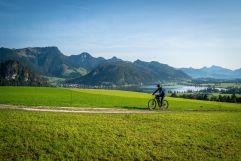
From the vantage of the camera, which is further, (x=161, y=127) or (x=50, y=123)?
(x=161, y=127)

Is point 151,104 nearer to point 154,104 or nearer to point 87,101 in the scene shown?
point 154,104

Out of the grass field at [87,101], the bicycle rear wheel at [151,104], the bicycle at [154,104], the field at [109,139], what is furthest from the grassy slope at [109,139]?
the grass field at [87,101]

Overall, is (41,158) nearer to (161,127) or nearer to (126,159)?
(126,159)

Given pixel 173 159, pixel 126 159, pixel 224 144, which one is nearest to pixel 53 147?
pixel 126 159

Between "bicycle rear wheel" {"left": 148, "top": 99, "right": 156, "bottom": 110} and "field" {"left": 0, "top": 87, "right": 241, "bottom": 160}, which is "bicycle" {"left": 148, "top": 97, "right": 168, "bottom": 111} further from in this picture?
"field" {"left": 0, "top": 87, "right": 241, "bottom": 160}

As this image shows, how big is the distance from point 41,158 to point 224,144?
1556cm

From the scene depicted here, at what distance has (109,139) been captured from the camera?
1842 centimetres

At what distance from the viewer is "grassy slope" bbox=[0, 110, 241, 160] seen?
639 inches

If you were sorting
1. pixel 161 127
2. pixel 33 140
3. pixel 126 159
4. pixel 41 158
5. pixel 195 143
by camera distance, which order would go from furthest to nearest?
1. pixel 161 127
2. pixel 195 143
3. pixel 33 140
4. pixel 126 159
5. pixel 41 158

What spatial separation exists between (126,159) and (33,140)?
24.1 ft

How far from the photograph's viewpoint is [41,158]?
49.7ft

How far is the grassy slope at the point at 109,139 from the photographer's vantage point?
53.3 feet

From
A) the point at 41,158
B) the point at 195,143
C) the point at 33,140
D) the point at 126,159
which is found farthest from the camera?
the point at 195,143

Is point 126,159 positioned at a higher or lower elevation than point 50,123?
lower
